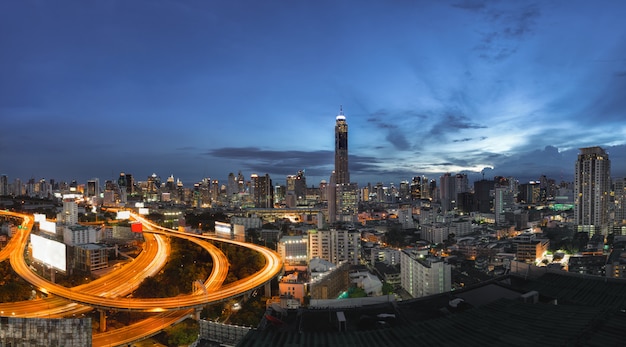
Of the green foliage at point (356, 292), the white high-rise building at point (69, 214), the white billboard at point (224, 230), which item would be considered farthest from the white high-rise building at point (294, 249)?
the white high-rise building at point (69, 214)

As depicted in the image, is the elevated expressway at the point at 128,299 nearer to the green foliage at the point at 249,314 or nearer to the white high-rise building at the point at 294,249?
the green foliage at the point at 249,314

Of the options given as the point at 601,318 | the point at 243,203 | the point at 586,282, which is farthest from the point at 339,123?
the point at 601,318

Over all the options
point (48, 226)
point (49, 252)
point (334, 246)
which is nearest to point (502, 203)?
point (334, 246)

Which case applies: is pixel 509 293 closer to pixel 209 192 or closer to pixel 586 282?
pixel 586 282

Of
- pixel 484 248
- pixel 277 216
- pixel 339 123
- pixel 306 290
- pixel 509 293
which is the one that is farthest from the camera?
pixel 339 123

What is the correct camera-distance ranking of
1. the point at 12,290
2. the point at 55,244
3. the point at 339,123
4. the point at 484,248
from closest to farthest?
the point at 12,290 → the point at 55,244 → the point at 484,248 → the point at 339,123

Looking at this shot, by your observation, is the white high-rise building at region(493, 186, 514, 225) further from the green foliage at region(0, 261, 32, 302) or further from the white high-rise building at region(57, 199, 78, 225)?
the green foliage at region(0, 261, 32, 302)
